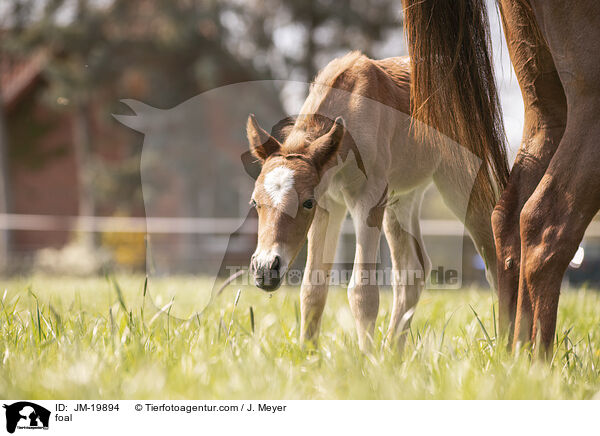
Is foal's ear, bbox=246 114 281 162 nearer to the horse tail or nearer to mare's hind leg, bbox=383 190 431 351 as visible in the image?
the horse tail

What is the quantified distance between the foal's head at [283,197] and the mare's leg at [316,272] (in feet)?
1.20

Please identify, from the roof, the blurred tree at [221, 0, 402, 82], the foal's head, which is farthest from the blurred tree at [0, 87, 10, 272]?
the foal's head

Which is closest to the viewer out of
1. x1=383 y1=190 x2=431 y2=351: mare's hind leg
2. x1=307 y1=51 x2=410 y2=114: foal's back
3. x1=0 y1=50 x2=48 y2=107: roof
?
x1=307 y1=51 x2=410 y2=114: foal's back

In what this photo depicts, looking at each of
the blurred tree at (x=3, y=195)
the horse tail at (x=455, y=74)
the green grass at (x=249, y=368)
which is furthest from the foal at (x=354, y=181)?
the blurred tree at (x=3, y=195)

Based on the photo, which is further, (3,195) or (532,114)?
(3,195)

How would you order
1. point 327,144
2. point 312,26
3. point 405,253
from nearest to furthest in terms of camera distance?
point 327,144 → point 405,253 → point 312,26

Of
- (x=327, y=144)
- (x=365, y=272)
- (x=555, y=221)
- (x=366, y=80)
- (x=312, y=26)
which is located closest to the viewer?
(x=555, y=221)

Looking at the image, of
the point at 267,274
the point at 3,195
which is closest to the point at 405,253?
the point at 267,274

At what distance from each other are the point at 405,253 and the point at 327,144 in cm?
102

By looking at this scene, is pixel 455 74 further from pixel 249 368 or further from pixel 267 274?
pixel 249 368

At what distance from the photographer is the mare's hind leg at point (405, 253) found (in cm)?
286

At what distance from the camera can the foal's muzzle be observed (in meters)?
1.96
